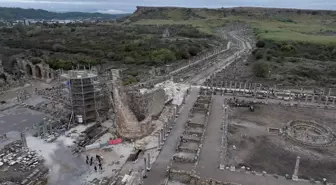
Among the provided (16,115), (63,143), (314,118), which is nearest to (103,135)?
(63,143)

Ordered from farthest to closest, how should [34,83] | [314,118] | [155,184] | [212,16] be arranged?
1. [212,16]
2. [34,83]
3. [314,118]
4. [155,184]

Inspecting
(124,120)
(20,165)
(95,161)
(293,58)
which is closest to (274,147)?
(124,120)

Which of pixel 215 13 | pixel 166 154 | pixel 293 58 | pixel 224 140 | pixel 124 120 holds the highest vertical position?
pixel 215 13

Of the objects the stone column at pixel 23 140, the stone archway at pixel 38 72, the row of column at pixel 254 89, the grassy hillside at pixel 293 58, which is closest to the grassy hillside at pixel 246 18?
the grassy hillside at pixel 293 58

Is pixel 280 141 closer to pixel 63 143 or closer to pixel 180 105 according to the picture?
pixel 180 105

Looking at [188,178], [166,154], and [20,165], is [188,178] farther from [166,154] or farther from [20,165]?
[20,165]

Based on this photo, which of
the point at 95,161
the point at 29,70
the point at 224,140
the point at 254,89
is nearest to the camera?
the point at 95,161

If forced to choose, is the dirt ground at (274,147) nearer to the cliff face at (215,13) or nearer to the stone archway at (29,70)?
the stone archway at (29,70)
